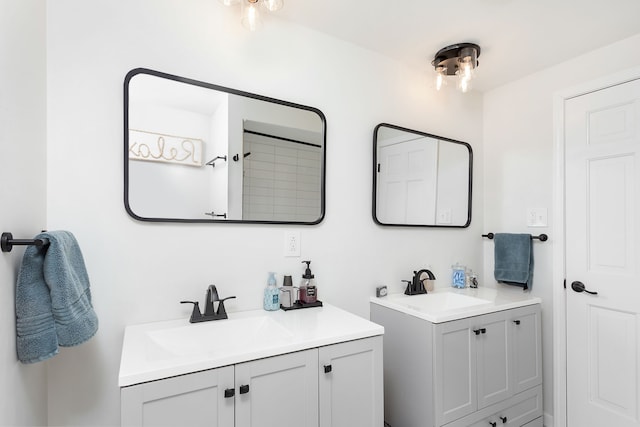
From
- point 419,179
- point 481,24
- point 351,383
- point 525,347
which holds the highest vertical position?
point 481,24

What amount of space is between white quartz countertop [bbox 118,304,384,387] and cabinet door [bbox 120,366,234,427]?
0.03m

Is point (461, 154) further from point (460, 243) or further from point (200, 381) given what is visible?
point (200, 381)

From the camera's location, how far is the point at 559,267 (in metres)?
2.10

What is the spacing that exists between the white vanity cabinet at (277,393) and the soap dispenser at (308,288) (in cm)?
44

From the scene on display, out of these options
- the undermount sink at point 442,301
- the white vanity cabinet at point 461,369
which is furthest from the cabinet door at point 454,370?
the undermount sink at point 442,301

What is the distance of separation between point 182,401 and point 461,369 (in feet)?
4.34

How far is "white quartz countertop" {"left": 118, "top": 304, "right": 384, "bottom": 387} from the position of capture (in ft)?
3.18

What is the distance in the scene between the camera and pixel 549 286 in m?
2.16

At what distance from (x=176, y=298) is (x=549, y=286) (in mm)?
2265

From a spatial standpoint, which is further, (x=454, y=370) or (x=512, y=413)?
(x=512, y=413)

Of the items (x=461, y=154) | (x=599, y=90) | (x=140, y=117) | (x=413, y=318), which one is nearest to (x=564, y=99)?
(x=599, y=90)

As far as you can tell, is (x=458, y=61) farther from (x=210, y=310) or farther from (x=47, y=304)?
(x=47, y=304)

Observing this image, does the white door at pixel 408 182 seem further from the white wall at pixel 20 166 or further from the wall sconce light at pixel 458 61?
the white wall at pixel 20 166

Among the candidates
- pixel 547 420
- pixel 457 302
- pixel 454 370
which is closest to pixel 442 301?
pixel 457 302
